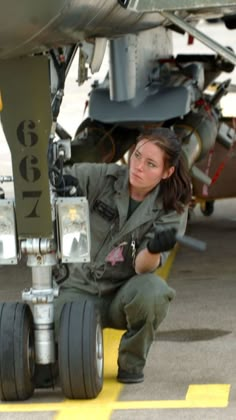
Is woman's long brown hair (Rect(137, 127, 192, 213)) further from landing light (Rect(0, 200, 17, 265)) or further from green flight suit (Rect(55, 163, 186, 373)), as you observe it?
landing light (Rect(0, 200, 17, 265))

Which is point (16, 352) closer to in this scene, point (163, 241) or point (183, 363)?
point (163, 241)

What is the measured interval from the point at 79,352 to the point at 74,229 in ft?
1.82

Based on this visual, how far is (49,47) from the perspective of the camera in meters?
5.38

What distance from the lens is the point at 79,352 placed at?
588cm

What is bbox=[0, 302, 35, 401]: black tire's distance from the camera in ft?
19.3

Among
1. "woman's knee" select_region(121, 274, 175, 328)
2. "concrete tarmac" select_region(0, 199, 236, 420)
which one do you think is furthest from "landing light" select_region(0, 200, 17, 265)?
"concrete tarmac" select_region(0, 199, 236, 420)

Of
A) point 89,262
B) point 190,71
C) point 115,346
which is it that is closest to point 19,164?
point 89,262

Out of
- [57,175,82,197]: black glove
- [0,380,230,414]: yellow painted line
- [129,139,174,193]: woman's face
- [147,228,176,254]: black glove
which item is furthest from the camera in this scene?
[129,139,174,193]: woman's face

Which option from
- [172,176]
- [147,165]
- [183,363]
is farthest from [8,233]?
[183,363]

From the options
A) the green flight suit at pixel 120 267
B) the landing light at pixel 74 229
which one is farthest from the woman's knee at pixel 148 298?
the landing light at pixel 74 229

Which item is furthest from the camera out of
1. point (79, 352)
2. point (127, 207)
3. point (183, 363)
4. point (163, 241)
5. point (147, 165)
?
point (183, 363)

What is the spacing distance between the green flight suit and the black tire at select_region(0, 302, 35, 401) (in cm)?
23

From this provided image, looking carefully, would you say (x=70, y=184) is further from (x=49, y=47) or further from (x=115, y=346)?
(x=115, y=346)

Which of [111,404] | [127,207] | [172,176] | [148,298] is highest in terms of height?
[172,176]
